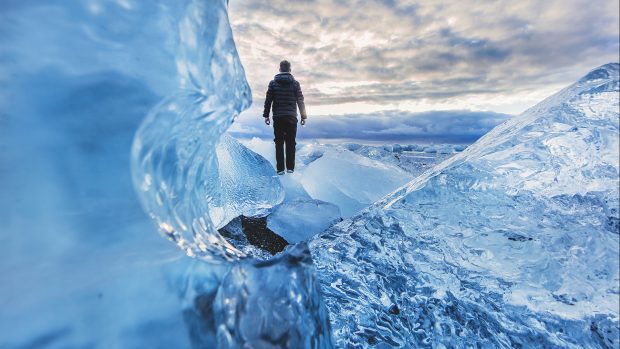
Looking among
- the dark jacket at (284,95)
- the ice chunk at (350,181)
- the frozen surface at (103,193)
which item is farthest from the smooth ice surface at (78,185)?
the dark jacket at (284,95)

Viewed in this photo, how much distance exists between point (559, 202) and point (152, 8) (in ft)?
4.91

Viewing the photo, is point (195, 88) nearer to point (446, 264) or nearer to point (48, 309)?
point (48, 309)

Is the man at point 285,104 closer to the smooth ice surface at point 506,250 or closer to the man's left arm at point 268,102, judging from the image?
the man's left arm at point 268,102

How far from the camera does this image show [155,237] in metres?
0.83

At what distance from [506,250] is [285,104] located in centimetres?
418

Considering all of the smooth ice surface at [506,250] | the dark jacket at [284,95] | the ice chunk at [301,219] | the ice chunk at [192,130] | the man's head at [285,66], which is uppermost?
the man's head at [285,66]

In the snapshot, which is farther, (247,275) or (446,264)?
(446,264)

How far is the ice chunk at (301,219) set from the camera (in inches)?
96.7

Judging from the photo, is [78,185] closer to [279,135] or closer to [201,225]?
[201,225]

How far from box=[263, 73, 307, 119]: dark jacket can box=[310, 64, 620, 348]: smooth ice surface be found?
3807 millimetres

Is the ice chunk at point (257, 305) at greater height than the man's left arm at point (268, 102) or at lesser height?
lesser

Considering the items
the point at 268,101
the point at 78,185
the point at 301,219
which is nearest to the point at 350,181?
the point at 301,219

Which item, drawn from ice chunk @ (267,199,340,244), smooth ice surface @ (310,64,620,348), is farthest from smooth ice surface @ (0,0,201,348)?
ice chunk @ (267,199,340,244)

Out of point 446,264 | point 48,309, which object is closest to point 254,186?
point 446,264
